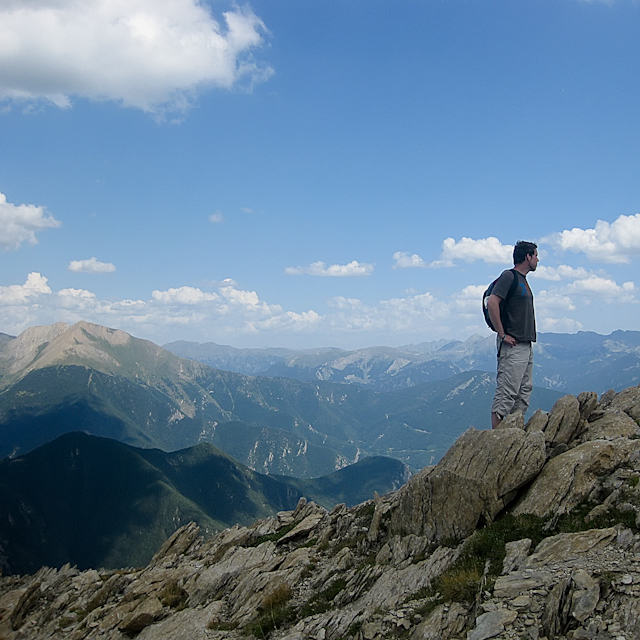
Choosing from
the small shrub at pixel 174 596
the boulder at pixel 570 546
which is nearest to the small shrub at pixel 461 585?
the boulder at pixel 570 546

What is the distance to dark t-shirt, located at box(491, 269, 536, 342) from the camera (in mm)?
19000

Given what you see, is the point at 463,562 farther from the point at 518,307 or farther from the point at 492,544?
the point at 518,307

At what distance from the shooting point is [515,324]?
19.5m

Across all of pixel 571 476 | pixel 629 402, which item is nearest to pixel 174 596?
pixel 571 476

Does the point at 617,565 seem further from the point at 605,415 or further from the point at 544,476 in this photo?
the point at 605,415

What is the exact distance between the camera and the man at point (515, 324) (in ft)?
62.5

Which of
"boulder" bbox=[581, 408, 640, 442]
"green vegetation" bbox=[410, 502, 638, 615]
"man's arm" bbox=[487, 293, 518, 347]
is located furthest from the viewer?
"boulder" bbox=[581, 408, 640, 442]

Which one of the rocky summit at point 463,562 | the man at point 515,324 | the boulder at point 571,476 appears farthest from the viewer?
the man at point 515,324

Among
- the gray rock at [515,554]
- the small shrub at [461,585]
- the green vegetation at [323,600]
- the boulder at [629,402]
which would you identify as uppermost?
the boulder at [629,402]

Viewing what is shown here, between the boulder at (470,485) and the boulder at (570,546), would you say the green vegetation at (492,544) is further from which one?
the boulder at (470,485)

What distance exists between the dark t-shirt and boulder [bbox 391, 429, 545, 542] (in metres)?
4.20

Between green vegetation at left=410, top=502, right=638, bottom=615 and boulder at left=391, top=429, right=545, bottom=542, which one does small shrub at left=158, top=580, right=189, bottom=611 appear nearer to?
boulder at left=391, top=429, right=545, bottom=542

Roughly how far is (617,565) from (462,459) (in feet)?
25.1

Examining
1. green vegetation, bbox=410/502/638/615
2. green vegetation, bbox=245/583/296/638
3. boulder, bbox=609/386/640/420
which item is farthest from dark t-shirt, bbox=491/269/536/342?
green vegetation, bbox=245/583/296/638
